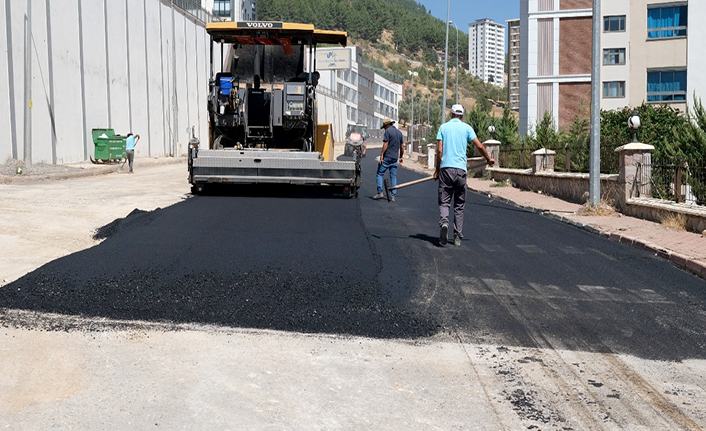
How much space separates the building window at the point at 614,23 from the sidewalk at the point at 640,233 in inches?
1152

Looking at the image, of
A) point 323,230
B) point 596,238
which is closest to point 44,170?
point 323,230

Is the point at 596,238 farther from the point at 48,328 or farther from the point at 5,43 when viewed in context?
the point at 5,43

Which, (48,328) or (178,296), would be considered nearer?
(48,328)

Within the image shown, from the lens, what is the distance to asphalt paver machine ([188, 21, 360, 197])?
15.3m

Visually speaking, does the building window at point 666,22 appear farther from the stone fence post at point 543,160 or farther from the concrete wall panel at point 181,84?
the concrete wall panel at point 181,84

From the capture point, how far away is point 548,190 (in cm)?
2208

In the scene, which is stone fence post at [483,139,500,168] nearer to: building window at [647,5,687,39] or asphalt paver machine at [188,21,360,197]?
asphalt paver machine at [188,21,360,197]

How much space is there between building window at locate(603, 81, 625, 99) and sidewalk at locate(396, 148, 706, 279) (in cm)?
2864

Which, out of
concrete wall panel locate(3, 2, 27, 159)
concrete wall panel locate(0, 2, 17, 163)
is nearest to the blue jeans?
concrete wall panel locate(0, 2, 17, 163)

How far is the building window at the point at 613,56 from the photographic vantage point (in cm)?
4569

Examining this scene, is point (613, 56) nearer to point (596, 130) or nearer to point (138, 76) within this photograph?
point (138, 76)

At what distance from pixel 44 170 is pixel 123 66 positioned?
14.9 metres

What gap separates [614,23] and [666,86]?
531 centimetres

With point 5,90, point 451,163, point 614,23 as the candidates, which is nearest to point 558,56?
point 614,23
